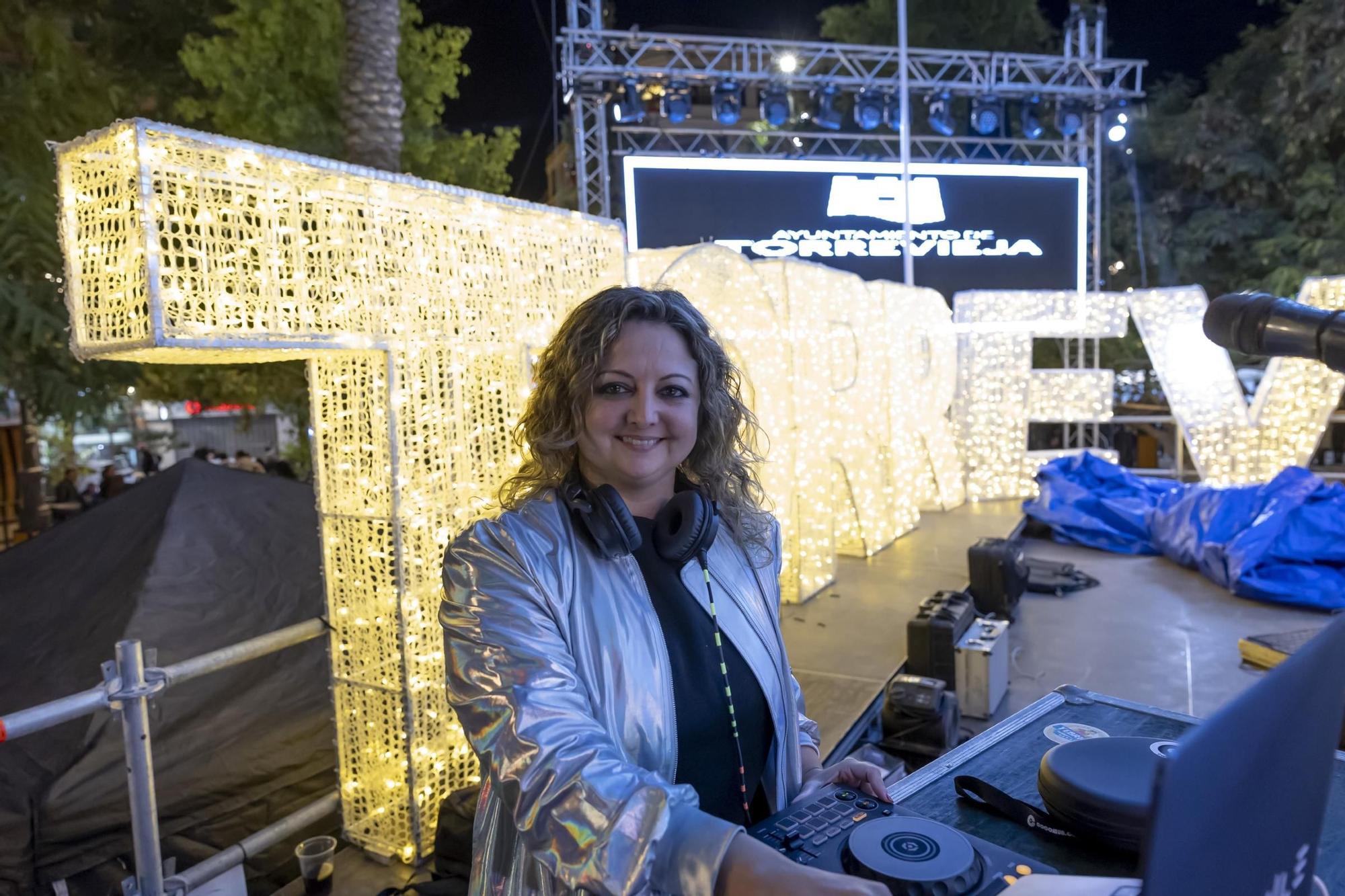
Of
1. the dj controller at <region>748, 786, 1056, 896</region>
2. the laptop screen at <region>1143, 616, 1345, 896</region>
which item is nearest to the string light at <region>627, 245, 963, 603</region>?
the dj controller at <region>748, 786, 1056, 896</region>

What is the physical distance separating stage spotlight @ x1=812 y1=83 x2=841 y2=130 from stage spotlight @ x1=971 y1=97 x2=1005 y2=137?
2.05 metres

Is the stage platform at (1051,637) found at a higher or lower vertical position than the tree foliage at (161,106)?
lower

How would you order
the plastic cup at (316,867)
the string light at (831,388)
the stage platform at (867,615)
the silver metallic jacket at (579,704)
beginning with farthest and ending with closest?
1. the string light at (831,388)
2. the stage platform at (867,615)
3. the plastic cup at (316,867)
4. the silver metallic jacket at (579,704)

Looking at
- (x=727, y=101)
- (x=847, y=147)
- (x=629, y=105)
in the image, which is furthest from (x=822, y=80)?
(x=847, y=147)

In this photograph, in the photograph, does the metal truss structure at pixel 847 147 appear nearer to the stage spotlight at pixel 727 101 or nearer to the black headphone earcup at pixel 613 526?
the stage spotlight at pixel 727 101

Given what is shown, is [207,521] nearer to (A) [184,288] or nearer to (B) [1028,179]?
(A) [184,288]

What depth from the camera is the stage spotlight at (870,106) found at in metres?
11.4

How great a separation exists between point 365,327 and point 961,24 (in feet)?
51.5

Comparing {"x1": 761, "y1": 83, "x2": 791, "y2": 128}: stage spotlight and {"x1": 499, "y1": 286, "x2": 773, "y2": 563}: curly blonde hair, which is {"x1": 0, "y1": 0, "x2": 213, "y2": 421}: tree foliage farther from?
{"x1": 761, "y1": 83, "x2": 791, "y2": 128}: stage spotlight

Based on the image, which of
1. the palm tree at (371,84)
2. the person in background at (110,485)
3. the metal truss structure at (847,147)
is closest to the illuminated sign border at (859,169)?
→ the metal truss structure at (847,147)

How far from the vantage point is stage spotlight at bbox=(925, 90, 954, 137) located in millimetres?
11414

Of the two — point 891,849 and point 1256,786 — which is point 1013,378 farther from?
point 1256,786

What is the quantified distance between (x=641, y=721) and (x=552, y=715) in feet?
0.80

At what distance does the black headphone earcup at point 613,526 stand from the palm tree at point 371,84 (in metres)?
4.77
